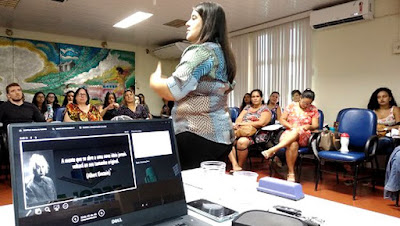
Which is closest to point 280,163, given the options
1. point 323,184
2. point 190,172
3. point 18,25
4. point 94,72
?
point 323,184

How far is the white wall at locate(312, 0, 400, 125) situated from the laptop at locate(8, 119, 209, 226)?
4814 mm

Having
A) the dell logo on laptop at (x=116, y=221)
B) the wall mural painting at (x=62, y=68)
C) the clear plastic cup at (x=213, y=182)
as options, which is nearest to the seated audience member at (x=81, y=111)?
the wall mural painting at (x=62, y=68)

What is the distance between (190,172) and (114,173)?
56 centimetres

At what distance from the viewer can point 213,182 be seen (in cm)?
98

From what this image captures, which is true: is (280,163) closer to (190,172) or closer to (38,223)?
(190,172)

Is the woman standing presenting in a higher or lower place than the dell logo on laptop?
higher

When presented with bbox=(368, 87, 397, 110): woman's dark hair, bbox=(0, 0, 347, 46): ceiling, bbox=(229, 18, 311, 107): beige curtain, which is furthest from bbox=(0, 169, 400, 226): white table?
bbox=(229, 18, 311, 107): beige curtain

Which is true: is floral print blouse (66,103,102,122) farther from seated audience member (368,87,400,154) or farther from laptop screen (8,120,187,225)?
seated audience member (368,87,400,154)

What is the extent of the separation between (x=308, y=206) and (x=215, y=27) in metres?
0.76

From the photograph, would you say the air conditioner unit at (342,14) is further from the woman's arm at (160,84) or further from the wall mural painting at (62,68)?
the wall mural painting at (62,68)

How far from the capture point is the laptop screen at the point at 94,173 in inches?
23.6

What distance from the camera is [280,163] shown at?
4602 millimetres

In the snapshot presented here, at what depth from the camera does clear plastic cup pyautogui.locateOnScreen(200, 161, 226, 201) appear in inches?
38.0

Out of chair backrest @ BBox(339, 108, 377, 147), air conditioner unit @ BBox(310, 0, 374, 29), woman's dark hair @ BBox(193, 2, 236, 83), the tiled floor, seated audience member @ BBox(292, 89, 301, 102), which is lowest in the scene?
the tiled floor
